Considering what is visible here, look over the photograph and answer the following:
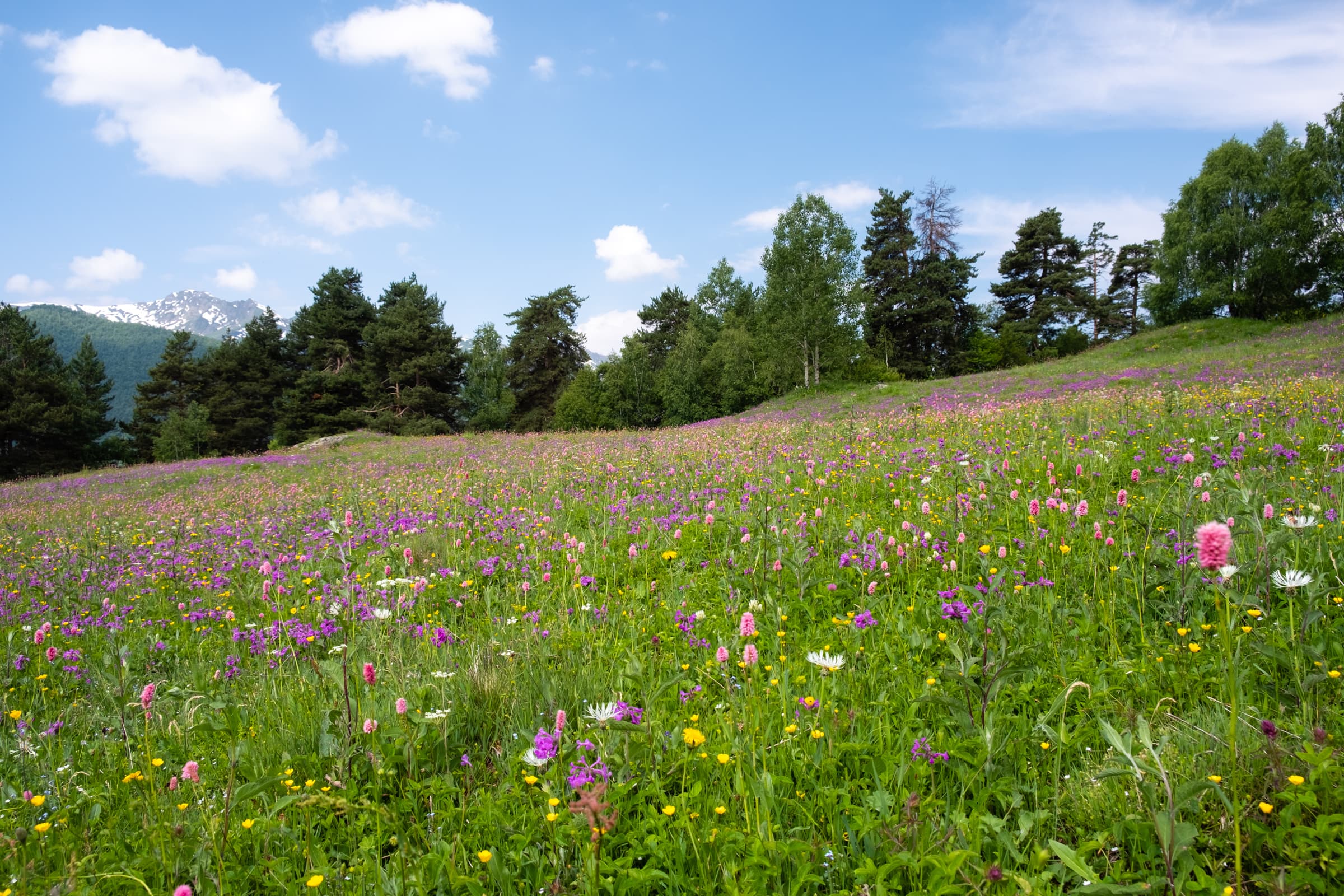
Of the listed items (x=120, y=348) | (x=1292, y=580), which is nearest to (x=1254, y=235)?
(x=1292, y=580)

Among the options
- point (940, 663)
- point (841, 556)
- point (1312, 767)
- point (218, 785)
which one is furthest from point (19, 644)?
point (1312, 767)

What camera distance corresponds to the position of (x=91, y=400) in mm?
46625

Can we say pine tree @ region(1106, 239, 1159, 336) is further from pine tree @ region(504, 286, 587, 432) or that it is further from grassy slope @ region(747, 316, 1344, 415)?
pine tree @ region(504, 286, 587, 432)

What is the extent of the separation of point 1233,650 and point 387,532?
244 inches

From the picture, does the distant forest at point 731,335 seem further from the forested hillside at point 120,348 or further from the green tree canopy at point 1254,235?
the forested hillside at point 120,348

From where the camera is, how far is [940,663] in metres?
2.95

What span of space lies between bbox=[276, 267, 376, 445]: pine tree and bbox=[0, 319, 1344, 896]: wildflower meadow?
4289cm

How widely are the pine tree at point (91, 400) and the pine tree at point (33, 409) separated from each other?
250mm

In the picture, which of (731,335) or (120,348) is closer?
(731,335)

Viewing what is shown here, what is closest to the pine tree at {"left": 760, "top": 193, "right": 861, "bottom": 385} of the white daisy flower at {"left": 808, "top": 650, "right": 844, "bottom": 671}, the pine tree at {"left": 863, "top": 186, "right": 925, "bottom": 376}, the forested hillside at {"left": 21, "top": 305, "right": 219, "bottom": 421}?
the pine tree at {"left": 863, "top": 186, "right": 925, "bottom": 376}

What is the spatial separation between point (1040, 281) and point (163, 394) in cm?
7287

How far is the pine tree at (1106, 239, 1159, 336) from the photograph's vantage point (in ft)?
180

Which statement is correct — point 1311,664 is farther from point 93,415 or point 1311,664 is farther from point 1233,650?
point 93,415

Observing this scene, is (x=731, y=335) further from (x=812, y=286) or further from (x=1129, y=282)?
(x=1129, y=282)
